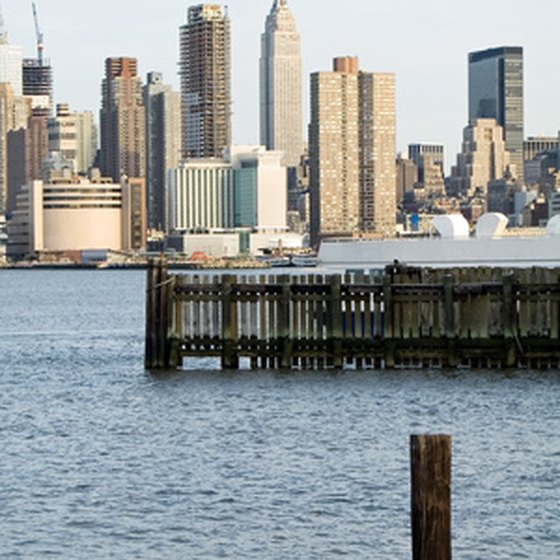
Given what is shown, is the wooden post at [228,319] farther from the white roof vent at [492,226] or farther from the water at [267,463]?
the white roof vent at [492,226]

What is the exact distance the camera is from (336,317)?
133 ft

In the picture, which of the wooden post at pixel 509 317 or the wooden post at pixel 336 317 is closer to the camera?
the wooden post at pixel 509 317

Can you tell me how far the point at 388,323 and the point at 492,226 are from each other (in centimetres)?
7678

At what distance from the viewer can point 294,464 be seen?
96.4ft

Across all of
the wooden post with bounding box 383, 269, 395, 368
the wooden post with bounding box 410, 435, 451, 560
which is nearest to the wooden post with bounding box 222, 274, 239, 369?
the wooden post with bounding box 383, 269, 395, 368

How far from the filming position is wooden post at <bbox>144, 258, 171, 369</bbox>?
4156 cm

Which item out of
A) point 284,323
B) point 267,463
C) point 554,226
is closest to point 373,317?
point 284,323

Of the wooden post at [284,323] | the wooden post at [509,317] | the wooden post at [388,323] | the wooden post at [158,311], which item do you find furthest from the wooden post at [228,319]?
the wooden post at [509,317]

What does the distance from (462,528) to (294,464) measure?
5815 mm

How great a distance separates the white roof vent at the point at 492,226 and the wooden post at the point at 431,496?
327ft

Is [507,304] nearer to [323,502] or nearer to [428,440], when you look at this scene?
[323,502]

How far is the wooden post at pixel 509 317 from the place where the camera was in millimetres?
40375

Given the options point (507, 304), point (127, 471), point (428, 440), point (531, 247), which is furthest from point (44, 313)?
point (428, 440)

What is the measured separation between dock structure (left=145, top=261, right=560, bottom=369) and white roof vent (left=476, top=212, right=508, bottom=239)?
74.5 meters
